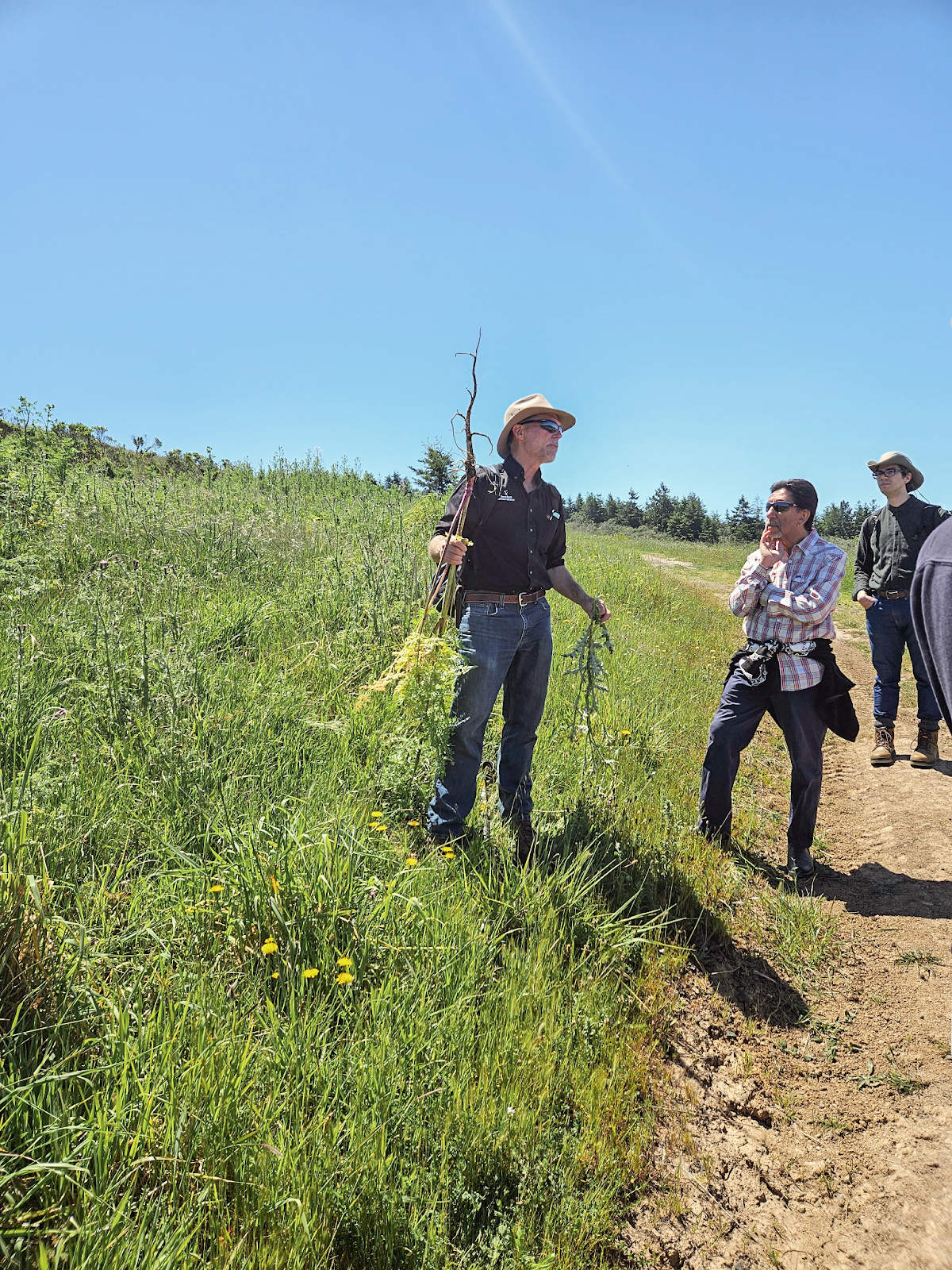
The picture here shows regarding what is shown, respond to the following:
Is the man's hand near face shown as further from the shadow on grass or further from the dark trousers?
the shadow on grass

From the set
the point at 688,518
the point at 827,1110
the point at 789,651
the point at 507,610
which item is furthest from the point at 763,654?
the point at 688,518

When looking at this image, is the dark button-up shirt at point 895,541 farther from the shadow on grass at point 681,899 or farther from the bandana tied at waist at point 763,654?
the shadow on grass at point 681,899

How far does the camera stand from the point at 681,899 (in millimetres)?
3379

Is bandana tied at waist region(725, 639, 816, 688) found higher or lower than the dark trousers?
higher

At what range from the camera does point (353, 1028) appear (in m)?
2.06

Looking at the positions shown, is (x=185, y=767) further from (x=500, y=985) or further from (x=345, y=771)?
(x=500, y=985)

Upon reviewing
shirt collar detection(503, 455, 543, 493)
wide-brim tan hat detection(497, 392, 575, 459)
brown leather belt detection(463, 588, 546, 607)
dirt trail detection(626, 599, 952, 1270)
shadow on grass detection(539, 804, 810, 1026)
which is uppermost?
wide-brim tan hat detection(497, 392, 575, 459)

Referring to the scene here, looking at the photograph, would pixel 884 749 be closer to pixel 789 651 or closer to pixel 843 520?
pixel 789 651

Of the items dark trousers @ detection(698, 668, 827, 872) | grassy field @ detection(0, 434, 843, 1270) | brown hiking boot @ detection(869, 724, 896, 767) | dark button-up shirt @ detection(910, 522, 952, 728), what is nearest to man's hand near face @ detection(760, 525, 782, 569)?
dark trousers @ detection(698, 668, 827, 872)

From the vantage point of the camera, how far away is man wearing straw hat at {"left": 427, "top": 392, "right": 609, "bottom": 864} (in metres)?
3.37

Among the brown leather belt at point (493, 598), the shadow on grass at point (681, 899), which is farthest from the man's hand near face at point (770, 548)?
the shadow on grass at point (681, 899)

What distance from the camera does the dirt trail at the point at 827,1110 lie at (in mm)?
1903

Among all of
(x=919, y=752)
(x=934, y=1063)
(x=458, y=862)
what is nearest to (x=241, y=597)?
(x=458, y=862)

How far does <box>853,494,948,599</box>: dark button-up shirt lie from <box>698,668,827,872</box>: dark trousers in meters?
2.64
